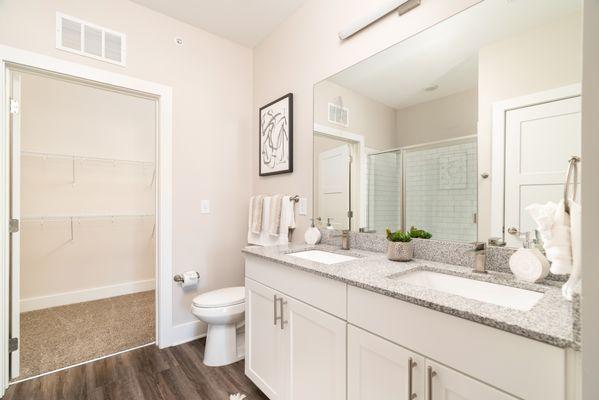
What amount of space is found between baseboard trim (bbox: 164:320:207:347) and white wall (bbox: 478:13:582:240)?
2226 mm

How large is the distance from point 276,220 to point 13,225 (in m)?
1.69

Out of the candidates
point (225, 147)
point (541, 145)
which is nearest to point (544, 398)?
point (541, 145)

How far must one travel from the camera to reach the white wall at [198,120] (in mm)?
2109

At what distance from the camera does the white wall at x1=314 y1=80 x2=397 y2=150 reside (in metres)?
1.64

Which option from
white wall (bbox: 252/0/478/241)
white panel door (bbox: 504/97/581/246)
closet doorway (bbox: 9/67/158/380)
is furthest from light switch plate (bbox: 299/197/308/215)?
closet doorway (bbox: 9/67/158/380)

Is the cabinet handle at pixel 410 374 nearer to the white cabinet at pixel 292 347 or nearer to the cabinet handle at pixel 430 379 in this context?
the cabinet handle at pixel 430 379

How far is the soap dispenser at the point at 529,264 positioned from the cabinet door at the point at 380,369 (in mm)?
515

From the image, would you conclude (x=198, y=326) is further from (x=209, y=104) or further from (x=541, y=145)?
(x=541, y=145)

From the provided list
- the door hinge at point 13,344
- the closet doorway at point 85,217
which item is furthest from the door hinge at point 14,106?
the door hinge at point 13,344

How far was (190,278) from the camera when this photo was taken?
7.61ft

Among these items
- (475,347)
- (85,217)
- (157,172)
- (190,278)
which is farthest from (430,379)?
(85,217)

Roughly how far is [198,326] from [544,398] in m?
2.35

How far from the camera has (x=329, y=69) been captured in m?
1.97

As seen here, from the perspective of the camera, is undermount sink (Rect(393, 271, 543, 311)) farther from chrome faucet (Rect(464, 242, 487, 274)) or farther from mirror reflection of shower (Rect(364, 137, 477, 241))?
mirror reflection of shower (Rect(364, 137, 477, 241))
